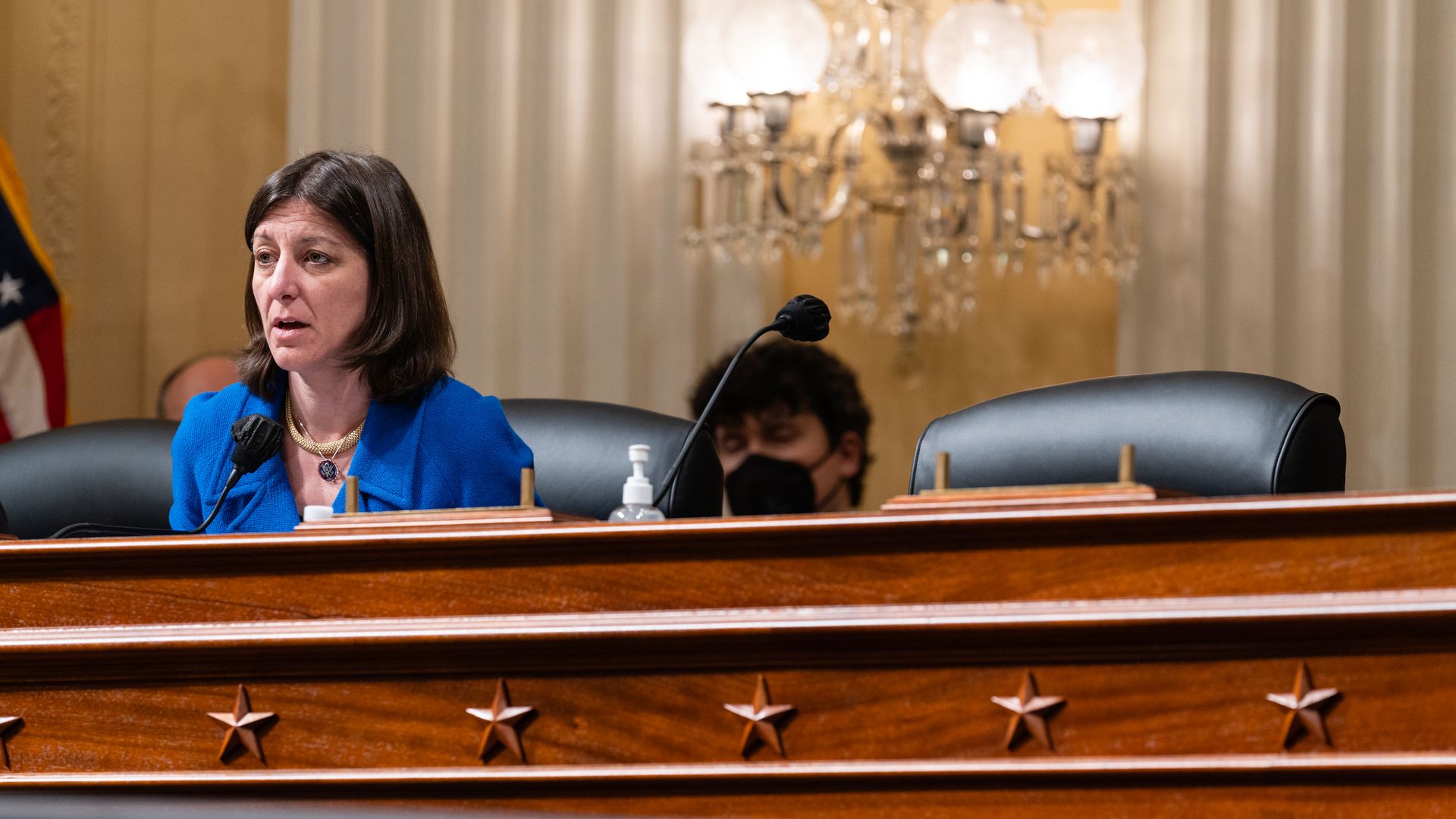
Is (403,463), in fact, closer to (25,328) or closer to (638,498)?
(638,498)

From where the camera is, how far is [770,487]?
3500mm

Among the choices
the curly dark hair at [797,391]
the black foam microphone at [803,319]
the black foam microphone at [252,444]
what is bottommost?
the black foam microphone at [252,444]

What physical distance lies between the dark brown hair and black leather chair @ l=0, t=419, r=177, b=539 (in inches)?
26.7

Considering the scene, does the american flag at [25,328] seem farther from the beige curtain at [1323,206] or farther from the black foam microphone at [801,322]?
the black foam microphone at [801,322]

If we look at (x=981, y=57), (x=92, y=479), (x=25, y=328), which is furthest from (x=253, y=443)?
(x=25, y=328)

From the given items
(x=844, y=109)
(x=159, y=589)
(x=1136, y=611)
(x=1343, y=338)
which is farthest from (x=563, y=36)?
(x=1136, y=611)

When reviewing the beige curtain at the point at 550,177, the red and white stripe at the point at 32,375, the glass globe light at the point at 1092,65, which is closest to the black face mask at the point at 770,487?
the beige curtain at the point at 550,177

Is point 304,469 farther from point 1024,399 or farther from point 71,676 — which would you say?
point 1024,399

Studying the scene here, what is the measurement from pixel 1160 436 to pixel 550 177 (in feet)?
8.50

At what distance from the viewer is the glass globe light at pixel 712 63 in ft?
12.5

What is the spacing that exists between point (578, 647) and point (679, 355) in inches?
113

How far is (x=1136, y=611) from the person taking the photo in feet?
4.28

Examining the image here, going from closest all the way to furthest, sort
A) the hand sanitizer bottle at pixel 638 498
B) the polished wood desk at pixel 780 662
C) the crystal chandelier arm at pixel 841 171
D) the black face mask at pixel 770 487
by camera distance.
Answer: the polished wood desk at pixel 780 662 → the hand sanitizer bottle at pixel 638 498 → the black face mask at pixel 770 487 → the crystal chandelier arm at pixel 841 171

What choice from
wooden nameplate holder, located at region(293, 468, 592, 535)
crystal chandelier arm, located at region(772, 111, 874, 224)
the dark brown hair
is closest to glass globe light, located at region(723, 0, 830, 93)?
crystal chandelier arm, located at region(772, 111, 874, 224)
